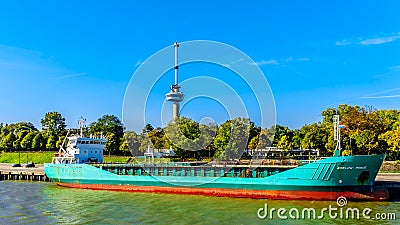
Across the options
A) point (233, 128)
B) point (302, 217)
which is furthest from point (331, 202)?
point (233, 128)

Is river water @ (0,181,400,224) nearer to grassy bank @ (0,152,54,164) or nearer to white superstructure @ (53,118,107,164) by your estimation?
white superstructure @ (53,118,107,164)

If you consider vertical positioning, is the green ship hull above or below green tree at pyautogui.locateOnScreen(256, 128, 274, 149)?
below

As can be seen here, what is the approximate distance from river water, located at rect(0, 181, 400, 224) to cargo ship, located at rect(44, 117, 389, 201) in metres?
1.09

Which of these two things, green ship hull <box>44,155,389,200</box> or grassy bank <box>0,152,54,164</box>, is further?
grassy bank <box>0,152,54,164</box>

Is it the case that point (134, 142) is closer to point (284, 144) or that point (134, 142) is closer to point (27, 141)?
point (284, 144)

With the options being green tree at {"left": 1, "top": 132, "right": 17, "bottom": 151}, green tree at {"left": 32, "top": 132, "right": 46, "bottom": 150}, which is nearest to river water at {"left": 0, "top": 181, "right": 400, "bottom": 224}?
green tree at {"left": 32, "top": 132, "right": 46, "bottom": 150}

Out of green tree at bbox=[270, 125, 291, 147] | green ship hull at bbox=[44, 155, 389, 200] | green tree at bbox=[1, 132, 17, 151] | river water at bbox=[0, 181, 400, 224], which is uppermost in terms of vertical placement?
green tree at bbox=[270, 125, 291, 147]

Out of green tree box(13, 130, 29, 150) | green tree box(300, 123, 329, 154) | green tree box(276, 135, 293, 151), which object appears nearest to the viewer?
green tree box(300, 123, 329, 154)

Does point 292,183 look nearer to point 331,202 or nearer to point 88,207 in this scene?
point 331,202

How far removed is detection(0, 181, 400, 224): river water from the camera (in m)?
20.9

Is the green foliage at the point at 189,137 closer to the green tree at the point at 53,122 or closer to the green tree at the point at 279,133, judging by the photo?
the green tree at the point at 279,133

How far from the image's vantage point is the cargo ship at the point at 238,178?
88.2 ft

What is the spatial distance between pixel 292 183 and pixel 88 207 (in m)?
14.8

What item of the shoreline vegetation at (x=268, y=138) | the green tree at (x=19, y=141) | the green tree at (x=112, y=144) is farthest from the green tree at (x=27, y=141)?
the shoreline vegetation at (x=268, y=138)
